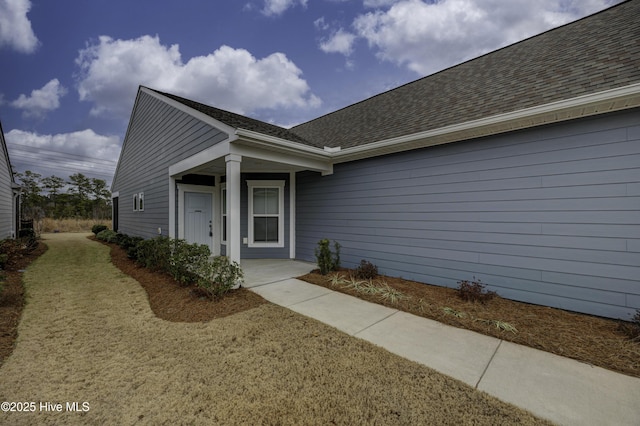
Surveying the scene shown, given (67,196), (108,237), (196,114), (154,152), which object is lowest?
(108,237)

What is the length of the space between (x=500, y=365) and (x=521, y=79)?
4.92 m

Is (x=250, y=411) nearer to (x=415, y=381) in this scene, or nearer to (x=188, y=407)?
(x=188, y=407)

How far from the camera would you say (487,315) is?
144 inches

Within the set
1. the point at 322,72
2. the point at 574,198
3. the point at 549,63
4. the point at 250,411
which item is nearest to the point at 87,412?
the point at 250,411

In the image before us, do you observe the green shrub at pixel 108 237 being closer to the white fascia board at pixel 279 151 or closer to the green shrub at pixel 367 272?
the white fascia board at pixel 279 151

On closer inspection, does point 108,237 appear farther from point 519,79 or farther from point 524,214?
point 519,79

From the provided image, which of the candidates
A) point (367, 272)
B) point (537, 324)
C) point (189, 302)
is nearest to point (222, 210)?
point (189, 302)

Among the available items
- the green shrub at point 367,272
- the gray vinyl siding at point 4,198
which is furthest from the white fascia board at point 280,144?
the gray vinyl siding at point 4,198

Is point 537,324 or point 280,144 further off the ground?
point 280,144

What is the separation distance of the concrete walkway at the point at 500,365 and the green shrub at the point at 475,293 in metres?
1.07

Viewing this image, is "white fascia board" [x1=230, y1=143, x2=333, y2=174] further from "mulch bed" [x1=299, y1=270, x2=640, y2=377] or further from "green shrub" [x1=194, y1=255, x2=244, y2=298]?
"mulch bed" [x1=299, y1=270, x2=640, y2=377]

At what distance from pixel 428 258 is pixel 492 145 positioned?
2341 mm

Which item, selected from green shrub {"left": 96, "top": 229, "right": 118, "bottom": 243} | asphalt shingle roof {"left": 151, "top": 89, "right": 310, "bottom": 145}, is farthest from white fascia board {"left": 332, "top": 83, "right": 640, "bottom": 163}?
green shrub {"left": 96, "top": 229, "right": 118, "bottom": 243}

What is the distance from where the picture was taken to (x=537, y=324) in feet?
11.0
